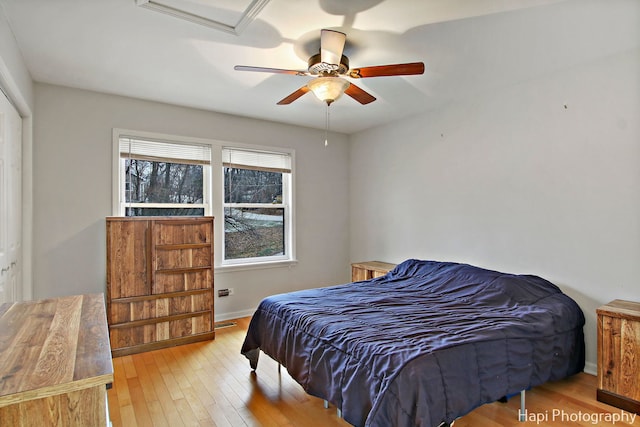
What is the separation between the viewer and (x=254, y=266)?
4.49 meters

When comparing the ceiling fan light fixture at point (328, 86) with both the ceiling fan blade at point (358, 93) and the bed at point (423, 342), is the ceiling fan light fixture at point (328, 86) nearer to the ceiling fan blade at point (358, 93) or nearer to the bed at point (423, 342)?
the ceiling fan blade at point (358, 93)

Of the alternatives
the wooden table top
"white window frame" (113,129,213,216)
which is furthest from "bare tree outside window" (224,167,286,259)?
the wooden table top

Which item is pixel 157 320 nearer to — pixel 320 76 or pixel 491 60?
pixel 320 76

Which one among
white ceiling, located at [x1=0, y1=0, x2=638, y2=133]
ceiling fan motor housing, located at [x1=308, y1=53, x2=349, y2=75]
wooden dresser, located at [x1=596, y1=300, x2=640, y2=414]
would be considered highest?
white ceiling, located at [x1=0, y1=0, x2=638, y2=133]

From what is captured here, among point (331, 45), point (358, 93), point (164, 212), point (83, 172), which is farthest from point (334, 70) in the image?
point (83, 172)

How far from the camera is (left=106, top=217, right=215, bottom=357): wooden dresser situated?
329cm

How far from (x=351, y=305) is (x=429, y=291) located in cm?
97

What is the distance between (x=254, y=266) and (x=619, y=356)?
11.6 feet

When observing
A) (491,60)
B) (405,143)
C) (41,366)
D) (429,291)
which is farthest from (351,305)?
(405,143)

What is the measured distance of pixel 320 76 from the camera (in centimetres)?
253

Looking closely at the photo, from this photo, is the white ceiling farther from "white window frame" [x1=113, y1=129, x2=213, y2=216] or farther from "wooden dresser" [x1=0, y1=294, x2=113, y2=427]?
"wooden dresser" [x1=0, y1=294, x2=113, y2=427]

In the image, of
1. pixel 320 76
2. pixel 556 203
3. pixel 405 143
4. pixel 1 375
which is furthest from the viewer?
pixel 405 143

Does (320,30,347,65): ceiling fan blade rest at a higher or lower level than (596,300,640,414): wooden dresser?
higher

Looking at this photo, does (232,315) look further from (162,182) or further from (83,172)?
(83,172)
